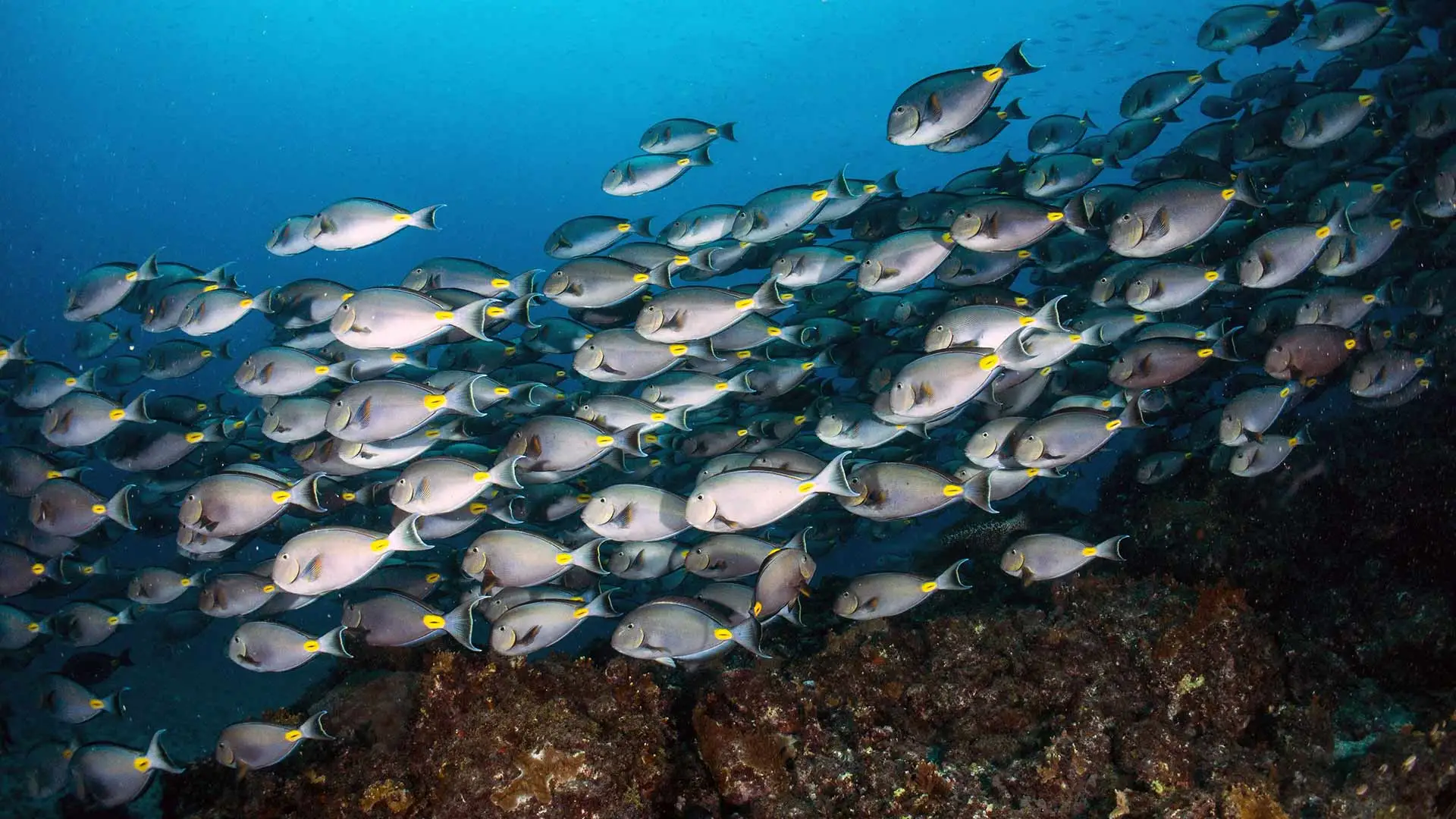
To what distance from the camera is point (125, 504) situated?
17.1 ft

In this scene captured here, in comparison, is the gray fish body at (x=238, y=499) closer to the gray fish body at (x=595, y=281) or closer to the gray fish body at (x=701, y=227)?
the gray fish body at (x=595, y=281)

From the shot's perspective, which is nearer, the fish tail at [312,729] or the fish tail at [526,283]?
the fish tail at [312,729]

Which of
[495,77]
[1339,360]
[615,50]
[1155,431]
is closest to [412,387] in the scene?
[1339,360]

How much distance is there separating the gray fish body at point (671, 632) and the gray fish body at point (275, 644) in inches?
77.7

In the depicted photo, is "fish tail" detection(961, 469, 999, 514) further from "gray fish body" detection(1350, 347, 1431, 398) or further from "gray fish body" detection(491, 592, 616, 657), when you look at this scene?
"gray fish body" detection(1350, 347, 1431, 398)

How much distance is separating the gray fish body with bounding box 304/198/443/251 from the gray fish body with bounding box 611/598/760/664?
3.30 metres

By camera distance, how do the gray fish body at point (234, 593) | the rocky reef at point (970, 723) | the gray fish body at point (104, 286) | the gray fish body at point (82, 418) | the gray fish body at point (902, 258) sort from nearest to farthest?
the rocky reef at point (970, 723) → the gray fish body at point (902, 258) → the gray fish body at point (234, 593) → the gray fish body at point (82, 418) → the gray fish body at point (104, 286)

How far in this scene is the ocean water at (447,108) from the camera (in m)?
34.2

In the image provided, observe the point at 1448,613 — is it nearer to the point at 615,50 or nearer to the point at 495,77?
the point at 615,50

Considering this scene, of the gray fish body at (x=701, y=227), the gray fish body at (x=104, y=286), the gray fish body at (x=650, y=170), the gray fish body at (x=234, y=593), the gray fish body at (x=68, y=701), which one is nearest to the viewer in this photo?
the gray fish body at (x=234, y=593)

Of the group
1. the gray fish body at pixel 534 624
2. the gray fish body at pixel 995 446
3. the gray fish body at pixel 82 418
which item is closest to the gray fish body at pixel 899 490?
the gray fish body at pixel 995 446

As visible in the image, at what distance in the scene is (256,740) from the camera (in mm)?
4508

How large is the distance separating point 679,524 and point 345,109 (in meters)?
61.7

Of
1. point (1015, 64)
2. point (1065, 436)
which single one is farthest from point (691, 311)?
point (1015, 64)
